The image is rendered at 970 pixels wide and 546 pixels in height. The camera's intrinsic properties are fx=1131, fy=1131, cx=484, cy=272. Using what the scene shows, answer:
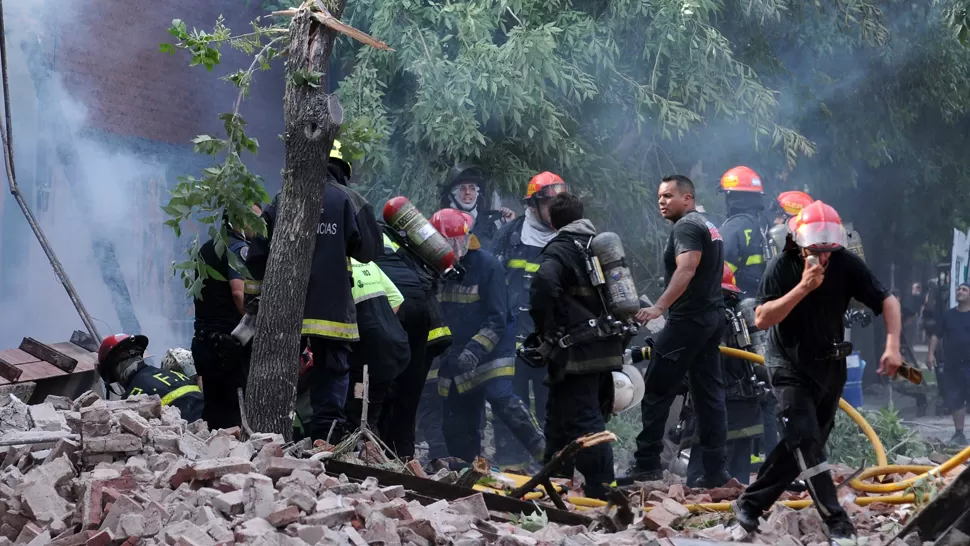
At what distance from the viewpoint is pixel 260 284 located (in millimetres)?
5984

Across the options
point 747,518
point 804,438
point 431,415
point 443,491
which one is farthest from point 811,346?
point 431,415

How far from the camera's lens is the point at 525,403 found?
9477 mm

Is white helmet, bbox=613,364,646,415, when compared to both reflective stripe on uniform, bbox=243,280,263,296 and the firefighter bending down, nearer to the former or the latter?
the firefighter bending down

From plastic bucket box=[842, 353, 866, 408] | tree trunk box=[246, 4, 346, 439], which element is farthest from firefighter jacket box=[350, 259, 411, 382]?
plastic bucket box=[842, 353, 866, 408]

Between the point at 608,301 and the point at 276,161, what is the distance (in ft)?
17.5

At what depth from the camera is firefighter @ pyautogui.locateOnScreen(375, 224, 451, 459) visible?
6.96 m

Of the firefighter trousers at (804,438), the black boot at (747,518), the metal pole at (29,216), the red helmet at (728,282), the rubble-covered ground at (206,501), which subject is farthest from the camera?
the red helmet at (728,282)

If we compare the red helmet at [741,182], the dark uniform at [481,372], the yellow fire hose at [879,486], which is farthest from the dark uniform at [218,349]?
the red helmet at [741,182]

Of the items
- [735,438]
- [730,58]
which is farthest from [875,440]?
[730,58]

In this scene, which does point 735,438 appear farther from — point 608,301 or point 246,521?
point 246,521

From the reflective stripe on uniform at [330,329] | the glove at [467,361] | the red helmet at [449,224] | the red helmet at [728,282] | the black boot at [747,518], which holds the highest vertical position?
the red helmet at [449,224]

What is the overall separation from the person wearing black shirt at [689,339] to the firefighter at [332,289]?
1.83 metres

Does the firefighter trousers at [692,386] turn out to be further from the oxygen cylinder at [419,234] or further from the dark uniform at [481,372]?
the oxygen cylinder at [419,234]

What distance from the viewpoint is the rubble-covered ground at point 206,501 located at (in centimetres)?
387
